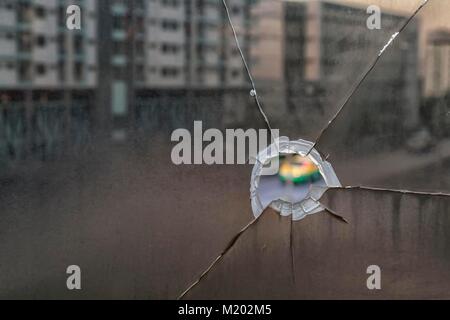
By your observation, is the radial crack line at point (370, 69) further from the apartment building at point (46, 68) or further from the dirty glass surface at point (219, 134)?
the apartment building at point (46, 68)

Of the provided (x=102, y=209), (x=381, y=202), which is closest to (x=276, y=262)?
(x=381, y=202)

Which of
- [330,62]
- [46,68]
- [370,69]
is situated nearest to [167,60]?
[46,68]

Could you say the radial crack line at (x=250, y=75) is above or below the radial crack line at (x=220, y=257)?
above

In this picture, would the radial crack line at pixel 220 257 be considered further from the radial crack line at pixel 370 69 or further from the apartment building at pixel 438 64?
the apartment building at pixel 438 64

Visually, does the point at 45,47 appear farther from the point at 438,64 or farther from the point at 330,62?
the point at 438,64

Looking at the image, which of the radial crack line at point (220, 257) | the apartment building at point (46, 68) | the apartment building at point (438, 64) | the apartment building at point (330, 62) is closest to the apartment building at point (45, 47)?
the apartment building at point (46, 68)

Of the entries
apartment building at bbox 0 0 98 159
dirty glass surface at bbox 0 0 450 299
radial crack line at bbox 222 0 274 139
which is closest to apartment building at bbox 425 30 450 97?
dirty glass surface at bbox 0 0 450 299

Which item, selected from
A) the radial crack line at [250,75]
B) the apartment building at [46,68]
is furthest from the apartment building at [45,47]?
the radial crack line at [250,75]

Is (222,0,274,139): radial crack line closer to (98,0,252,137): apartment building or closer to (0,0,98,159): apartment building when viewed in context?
(98,0,252,137): apartment building

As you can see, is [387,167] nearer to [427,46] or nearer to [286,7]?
[427,46]
